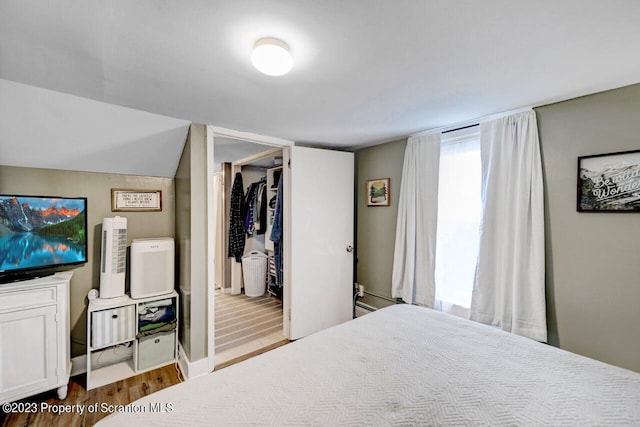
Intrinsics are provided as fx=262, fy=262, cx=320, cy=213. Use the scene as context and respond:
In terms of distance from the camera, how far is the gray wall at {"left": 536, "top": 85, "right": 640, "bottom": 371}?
1617 mm

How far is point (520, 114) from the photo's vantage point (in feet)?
6.61

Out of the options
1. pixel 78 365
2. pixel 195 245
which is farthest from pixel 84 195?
pixel 78 365

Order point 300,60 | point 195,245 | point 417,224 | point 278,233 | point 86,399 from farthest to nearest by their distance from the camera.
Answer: point 278,233 → point 417,224 → point 195,245 → point 86,399 → point 300,60

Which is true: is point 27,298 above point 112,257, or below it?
below

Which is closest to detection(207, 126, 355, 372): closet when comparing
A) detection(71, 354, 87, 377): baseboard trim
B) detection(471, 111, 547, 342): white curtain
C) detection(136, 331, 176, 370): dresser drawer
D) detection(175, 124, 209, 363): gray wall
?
detection(175, 124, 209, 363): gray wall

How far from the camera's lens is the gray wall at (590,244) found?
1617 millimetres

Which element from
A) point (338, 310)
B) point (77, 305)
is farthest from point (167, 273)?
point (338, 310)

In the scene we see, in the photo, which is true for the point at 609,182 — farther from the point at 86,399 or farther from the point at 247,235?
the point at 247,235

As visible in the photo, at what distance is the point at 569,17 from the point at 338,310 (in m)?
3.00

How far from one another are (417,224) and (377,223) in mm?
586

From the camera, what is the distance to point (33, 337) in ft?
5.98

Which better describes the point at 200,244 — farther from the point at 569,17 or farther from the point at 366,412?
the point at 569,17

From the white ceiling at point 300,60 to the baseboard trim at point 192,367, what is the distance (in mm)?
1921

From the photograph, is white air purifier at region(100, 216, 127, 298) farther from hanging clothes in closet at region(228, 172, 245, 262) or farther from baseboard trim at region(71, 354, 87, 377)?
hanging clothes in closet at region(228, 172, 245, 262)
